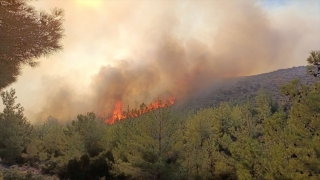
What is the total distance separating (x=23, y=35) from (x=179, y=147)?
11.3 metres

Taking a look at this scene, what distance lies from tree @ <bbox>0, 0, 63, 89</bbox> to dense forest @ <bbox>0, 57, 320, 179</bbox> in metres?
7.24

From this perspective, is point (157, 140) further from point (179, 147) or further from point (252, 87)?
point (252, 87)

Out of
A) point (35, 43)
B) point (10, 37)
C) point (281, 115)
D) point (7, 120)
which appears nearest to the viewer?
point (10, 37)

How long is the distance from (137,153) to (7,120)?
18.0 m

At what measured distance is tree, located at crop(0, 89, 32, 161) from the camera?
2641 centimetres

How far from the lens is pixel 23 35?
20.7 feet

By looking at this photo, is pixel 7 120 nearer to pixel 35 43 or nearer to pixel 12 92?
pixel 12 92

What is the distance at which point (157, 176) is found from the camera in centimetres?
1484

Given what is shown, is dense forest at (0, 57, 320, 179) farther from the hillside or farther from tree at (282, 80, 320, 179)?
the hillside

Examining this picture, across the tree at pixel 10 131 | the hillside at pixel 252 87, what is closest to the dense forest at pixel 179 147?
the tree at pixel 10 131

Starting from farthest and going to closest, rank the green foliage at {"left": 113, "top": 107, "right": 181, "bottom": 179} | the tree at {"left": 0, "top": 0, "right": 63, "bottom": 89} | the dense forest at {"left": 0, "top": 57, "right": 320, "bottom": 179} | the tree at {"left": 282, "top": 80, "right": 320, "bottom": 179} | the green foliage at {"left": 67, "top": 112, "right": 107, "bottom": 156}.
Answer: the green foliage at {"left": 67, "top": 112, "right": 107, "bottom": 156}, the green foliage at {"left": 113, "top": 107, "right": 181, "bottom": 179}, the dense forest at {"left": 0, "top": 57, "right": 320, "bottom": 179}, the tree at {"left": 282, "top": 80, "right": 320, "bottom": 179}, the tree at {"left": 0, "top": 0, "right": 63, "bottom": 89}

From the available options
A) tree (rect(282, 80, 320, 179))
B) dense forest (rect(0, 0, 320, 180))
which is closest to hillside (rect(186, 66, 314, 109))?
dense forest (rect(0, 0, 320, 180))

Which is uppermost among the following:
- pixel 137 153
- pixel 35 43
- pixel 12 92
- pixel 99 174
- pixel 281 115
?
pixel 12 92

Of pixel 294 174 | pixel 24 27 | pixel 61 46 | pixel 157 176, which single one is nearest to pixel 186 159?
pixel 157 176
